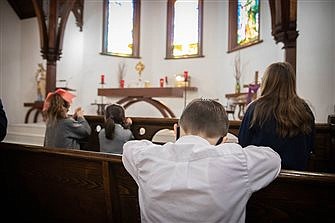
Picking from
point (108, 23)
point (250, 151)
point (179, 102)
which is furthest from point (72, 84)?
point (250, 151)

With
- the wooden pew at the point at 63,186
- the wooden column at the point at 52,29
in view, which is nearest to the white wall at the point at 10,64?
the wooden column at the point at 52,29

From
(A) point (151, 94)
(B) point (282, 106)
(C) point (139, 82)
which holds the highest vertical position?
(C) point (139, 82)

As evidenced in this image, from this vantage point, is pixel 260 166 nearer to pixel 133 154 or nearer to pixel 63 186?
pixel 133 154

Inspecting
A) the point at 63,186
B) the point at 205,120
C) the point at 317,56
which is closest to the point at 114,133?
the point at 63,186

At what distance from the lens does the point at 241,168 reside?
1089 millimetres

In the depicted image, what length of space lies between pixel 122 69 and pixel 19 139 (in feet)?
13.2

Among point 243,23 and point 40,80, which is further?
point 243,23

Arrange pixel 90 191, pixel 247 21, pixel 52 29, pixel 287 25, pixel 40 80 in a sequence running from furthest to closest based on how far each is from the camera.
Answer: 1. pixel 247 21
2. pixel 40 80
3. pixel 52 29
4. pixel 287 25
5. pixel 90 191

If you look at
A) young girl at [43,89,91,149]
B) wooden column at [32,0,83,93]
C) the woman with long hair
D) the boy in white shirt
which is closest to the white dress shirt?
the boy in white shirt

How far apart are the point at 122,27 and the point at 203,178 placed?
30.9ft

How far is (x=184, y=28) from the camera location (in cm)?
992

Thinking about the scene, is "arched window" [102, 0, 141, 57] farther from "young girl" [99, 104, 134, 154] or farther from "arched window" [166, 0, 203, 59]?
"young girl" [99, 104, 134, 154]

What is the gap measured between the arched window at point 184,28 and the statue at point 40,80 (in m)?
3.45

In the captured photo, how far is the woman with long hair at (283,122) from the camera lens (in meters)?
1.68
